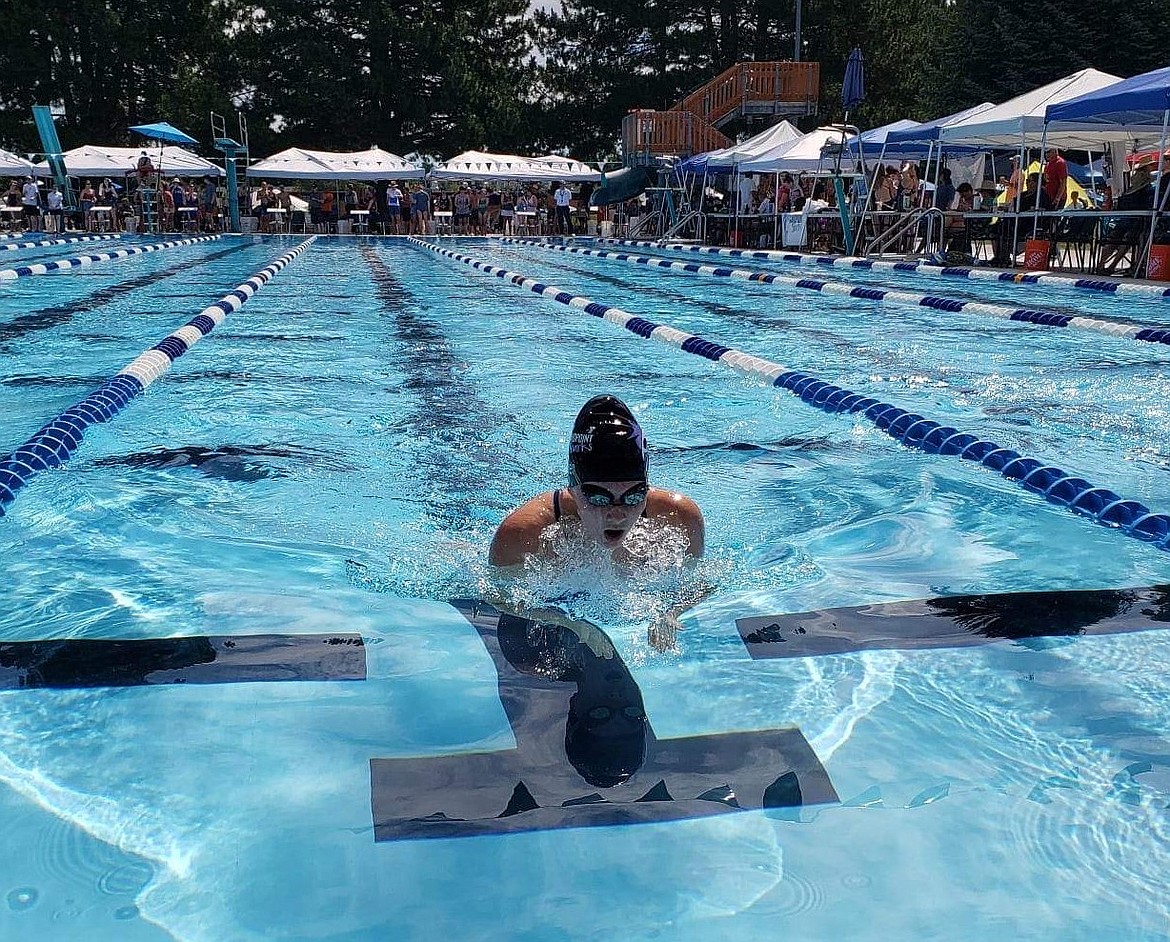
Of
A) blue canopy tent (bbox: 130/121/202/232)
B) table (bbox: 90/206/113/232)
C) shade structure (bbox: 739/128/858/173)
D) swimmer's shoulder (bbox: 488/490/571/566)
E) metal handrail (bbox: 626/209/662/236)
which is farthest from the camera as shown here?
table (bbox: 90/206/113/232)

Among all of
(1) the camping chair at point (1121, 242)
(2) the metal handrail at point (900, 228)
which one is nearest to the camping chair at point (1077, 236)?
(1) the camping chair at point (1121, 242)

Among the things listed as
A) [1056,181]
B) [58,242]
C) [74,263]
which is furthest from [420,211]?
[1056,181]

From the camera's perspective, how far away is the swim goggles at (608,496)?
2895mm

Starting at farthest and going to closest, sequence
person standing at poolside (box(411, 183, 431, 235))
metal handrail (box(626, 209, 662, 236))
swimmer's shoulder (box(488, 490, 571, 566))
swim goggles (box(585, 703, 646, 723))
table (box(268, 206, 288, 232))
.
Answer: table (box(268, 206, 288, 232))
person standing at poolside (box(411, 183, 431, 235))
metal handrail (box(626, 209, 662, 236))
swimmer's shoulder (box(488, 490, 571, 566))
swim goggles (box(585, 703, 646, 723))

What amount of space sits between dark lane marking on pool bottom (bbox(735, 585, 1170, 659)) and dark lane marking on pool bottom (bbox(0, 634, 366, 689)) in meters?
1.11

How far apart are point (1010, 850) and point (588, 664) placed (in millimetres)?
1113

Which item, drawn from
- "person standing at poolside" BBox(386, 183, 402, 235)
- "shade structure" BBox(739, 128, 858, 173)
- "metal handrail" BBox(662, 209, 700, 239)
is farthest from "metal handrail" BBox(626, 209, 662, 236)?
"person standing at poolside" BBox(386, 183, 402, 235)

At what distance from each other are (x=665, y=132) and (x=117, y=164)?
49.2ft

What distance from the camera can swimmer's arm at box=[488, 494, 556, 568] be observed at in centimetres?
323

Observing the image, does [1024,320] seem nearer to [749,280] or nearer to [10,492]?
[749,280]

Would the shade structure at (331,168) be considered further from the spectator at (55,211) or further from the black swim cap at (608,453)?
the black swim cap at (608,453)

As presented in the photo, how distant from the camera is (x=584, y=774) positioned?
7.64 ft

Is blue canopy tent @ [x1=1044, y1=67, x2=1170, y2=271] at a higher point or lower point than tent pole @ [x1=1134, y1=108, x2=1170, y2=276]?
higher

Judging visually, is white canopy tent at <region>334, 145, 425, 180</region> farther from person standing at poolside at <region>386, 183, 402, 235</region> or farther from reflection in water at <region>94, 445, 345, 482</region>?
reflection in water at <region>94, 445, 345, 482</region>
